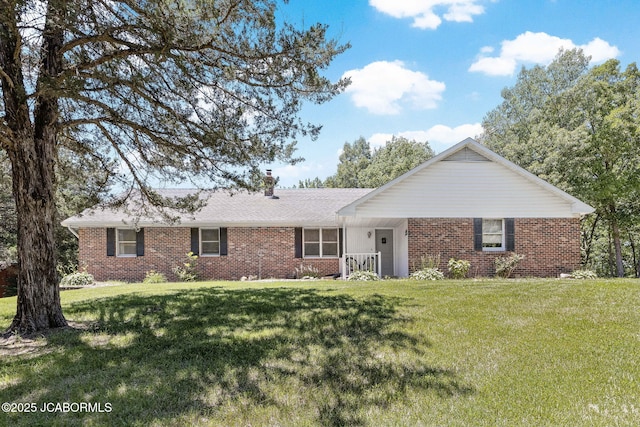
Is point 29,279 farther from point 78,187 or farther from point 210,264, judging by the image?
point 210,264

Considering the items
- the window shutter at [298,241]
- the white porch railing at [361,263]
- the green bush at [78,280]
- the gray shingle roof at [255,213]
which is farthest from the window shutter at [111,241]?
the white porch railing at [361,263]

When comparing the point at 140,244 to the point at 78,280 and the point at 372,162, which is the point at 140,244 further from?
the point at 372,162

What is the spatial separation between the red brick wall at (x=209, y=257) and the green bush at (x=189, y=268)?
201 millimetres

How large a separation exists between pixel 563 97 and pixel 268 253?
68.0 feet

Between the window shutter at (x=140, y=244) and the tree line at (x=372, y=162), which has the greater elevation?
the tree line at (x=372, y=162)

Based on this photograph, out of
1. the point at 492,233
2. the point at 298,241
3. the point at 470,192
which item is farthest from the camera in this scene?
the point at 298,241

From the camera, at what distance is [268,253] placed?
16656mm

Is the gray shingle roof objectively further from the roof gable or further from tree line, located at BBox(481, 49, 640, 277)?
tree line, located at BBox(481, 49, 640, 277)

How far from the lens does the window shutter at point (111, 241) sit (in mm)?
16297

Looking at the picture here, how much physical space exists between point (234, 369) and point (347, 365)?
1200 mm

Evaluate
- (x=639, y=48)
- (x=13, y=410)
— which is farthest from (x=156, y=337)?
(x=639, y=48)

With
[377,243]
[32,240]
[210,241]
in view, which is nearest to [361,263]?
[377,243]

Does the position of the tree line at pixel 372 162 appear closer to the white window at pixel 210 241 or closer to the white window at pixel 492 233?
the white window at pixel 492 233

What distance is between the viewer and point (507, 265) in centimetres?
1414
